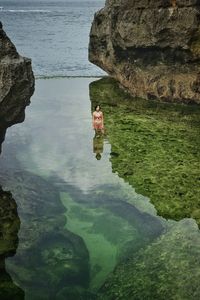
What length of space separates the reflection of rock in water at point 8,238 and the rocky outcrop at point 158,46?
1612 cm

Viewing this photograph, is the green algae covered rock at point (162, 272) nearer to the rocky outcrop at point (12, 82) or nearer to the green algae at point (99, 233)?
the green algae at point (99, 233)

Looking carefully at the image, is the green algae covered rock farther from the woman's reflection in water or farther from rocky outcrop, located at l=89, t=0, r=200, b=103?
rocky outcrop, located at l=89, t=0, r=200, b=103

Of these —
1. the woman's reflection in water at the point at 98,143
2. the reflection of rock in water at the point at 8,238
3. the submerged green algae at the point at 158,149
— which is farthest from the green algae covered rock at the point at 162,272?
the woman's reflection in water at the point at 98,143

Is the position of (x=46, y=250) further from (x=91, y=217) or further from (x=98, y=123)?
(x=98, y=123)

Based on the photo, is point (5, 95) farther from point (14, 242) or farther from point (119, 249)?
point (119, 249)

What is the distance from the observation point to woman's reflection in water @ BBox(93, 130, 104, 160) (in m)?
20.9

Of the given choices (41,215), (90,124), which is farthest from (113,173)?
(90,124)

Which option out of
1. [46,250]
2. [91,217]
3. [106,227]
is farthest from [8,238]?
Result: [106,227]

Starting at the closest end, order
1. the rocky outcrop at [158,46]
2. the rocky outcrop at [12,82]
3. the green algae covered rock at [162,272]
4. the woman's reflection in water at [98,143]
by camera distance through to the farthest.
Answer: the green algae covered rock at [162,272] < the rocky outcrop at [12,82] < the woman's reflection in water at [98,143] < the rocky outcrop at [158,46]

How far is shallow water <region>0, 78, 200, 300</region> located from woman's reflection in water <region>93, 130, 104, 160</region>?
0.10 m

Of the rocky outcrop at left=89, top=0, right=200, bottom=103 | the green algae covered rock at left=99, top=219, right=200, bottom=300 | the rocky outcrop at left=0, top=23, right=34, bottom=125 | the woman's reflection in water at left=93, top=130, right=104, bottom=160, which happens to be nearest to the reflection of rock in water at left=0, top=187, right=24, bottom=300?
the green algae covered rock at left=99, top=219, right=200, bottom=300

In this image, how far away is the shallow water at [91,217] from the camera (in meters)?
11.7

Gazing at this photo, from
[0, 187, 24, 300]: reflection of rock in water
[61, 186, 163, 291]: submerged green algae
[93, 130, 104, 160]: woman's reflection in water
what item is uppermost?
[0, 187, 24, 300]: reflection of rock in water

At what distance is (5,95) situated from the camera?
52.5 feet
